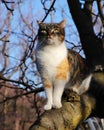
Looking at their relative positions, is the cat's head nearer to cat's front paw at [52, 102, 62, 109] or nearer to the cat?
the cat

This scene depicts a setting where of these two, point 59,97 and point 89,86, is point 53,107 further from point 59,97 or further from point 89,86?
point 89,86

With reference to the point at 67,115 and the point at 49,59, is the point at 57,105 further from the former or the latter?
the point at 49,59

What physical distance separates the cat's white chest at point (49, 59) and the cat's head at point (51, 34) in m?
0.03

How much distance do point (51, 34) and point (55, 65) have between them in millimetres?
132

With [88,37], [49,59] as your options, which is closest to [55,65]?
[49,59]

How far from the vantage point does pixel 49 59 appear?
4.27 ft

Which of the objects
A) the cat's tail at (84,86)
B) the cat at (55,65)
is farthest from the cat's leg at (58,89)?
the cat's tail at (84,86)

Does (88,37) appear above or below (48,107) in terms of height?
above

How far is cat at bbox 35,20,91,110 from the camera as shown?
130cm

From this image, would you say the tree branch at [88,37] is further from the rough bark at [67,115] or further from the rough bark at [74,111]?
the rough bark at [67,115]

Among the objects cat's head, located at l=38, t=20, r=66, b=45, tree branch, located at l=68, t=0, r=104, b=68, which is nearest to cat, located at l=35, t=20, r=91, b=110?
cat's head, located at l=38, t=20, r=66, b=45

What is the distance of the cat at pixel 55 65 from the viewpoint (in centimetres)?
130

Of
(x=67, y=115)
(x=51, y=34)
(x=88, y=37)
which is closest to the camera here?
(x=67, y=115)

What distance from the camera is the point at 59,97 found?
1.31m
